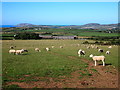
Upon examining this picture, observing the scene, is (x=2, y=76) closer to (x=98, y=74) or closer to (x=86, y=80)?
(x=86, y=80)

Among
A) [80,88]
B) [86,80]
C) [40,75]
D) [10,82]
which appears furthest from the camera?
[40,75]

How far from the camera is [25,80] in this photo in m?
12.8

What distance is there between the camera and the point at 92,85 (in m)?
12.1

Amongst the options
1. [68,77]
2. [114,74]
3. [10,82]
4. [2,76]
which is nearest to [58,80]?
[68,77]

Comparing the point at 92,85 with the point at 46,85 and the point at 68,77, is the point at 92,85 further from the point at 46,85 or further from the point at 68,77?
the point at 46,85

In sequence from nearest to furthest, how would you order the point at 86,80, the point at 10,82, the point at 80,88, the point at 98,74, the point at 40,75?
the point at 80,88, the point at 10,82, the point at 86,80, the point at 40,75, the point at 98,74

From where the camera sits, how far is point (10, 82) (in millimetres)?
12258

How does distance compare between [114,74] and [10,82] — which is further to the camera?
[114,74]

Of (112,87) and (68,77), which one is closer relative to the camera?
(112,87)

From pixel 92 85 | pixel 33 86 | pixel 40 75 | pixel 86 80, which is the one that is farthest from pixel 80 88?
pixel 40 75

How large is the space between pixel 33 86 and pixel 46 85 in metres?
0.94

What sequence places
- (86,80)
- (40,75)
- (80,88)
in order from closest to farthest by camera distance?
(80,88), (86,80), (40,75)

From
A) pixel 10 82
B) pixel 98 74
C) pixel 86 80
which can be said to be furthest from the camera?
pixel 98 74

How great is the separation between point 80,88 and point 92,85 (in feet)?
3.97
